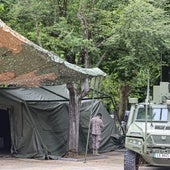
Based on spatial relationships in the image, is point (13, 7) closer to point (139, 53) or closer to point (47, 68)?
point (139, 53)

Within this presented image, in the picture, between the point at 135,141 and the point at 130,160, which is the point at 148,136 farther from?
the point at 130,160

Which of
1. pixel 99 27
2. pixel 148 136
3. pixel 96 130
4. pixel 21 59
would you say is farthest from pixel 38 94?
pixel 21 59

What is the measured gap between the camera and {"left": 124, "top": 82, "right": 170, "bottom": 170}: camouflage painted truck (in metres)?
11.1

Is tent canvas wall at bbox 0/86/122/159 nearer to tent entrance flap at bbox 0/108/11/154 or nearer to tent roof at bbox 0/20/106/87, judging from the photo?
tent entrance flap at bbox 0/108/11/154

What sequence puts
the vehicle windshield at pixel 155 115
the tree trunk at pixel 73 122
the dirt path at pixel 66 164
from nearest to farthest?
the vehicle windshield at pixel 155 115 → the dirt path at pixel 66 164 → the tree trunk at pixel 73 122

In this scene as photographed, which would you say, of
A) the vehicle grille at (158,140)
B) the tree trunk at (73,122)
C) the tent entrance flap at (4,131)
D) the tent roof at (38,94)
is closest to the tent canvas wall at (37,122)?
the tent roof at (38,94)

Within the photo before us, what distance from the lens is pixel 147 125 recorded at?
1176 centimetres

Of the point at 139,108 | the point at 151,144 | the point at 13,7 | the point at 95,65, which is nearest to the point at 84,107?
the point at 95,65

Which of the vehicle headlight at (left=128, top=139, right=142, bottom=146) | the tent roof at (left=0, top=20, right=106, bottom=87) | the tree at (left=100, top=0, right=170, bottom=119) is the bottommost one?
the vehicle headlight at (left=128, top=139, right=142, bottom=146)

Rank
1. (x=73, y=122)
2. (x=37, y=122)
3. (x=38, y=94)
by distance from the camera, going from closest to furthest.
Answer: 1. (x=73, y=122)
2. (x=37, y=122)
3. (x=38, y=94)

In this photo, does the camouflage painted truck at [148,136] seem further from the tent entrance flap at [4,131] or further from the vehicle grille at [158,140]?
the tent entrance flap at [4,131]

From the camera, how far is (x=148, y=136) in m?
11.1

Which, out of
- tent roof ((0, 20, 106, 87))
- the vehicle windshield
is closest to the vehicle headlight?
the vehicle windshield

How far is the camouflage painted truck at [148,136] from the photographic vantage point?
11.1 meters
